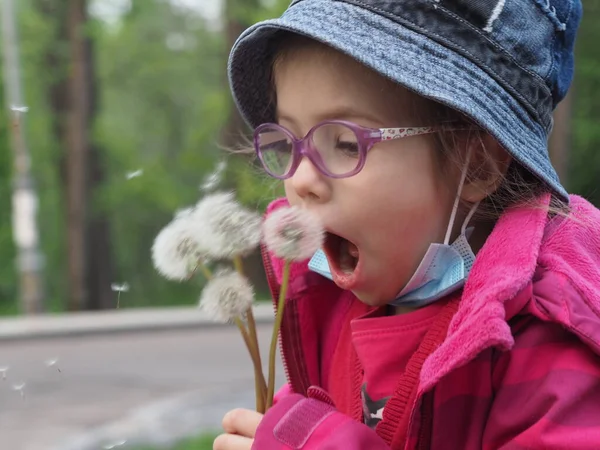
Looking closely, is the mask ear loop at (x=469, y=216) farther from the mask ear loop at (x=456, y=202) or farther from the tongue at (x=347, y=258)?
the tongue at (x=347, y=258)

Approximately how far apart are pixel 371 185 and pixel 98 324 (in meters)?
9.44

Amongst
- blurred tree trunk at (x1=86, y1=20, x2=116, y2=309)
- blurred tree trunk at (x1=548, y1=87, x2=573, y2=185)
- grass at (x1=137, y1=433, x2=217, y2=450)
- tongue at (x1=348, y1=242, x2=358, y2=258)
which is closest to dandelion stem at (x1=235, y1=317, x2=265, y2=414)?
tongue at (x1=348, y1=242, x2=358, y2=258)

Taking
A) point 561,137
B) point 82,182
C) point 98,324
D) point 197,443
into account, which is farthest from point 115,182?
point 197,443

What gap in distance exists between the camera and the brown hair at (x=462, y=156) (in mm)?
1269

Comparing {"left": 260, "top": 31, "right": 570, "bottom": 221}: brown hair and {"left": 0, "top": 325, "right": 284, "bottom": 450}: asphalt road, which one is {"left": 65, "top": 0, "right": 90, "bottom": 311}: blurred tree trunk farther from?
{"left": 260, "top": 31, "right": 570, "bottom": 221}: brown hair

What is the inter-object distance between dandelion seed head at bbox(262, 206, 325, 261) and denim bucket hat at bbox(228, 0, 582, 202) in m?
0.25

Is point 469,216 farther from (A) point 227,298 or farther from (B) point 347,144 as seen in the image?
(A) point 227,298

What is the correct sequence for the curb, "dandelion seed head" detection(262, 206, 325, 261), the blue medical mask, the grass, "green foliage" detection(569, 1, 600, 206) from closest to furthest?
"dandelion seed head" detection(262, 206, 325, 261) → the blue medical mask → the grass → "green foliage" detection(569, 1, 600, 206) → the curb

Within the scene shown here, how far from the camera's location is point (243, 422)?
4.32 ft

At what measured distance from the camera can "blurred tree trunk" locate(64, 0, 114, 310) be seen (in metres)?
11.9

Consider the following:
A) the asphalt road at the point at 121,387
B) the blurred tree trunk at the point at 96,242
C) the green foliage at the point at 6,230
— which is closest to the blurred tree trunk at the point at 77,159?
the blurred tree trunk at the point at 96,242

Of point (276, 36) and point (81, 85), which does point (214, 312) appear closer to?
point (276, 36)

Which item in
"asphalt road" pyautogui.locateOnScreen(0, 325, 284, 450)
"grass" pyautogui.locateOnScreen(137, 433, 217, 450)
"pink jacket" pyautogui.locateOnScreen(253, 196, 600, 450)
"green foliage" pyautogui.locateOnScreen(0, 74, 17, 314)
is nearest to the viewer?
"pink jacket" pyautogui.locateOnScreen(253, 196, 600, 450)

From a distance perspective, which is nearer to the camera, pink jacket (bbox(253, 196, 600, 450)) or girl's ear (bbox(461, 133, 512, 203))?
pink jacket (bbox(253, 196, 600, 450))
